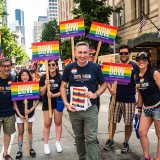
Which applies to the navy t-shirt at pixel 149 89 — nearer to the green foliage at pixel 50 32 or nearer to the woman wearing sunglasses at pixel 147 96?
the woman wearing sunglasses at pixel 147 96

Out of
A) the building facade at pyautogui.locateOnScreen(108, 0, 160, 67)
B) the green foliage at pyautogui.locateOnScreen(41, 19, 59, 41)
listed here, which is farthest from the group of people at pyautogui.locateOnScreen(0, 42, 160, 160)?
the green foliage at pyautogui.locateOnScreen(41, 19, 59, 41)

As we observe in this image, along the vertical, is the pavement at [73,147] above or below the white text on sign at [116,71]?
below

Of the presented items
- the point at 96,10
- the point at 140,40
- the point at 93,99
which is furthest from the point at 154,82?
the point at 96,10

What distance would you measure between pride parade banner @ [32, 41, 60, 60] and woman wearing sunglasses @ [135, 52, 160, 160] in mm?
1814

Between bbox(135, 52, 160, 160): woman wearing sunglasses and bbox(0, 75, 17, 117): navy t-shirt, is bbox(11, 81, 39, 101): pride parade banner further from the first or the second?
bbox(135, 52, 160, 160): woman wearing sunglasses

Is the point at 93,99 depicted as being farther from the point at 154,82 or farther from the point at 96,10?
the point at 96,10

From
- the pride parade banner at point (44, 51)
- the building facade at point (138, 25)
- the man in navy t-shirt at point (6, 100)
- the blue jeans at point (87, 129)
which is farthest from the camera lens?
the building facade at point (138, 25)

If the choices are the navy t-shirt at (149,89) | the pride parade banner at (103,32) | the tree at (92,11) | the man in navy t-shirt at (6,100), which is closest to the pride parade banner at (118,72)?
the navy t-shirt at (149,89)

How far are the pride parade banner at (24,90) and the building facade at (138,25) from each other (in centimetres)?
1380

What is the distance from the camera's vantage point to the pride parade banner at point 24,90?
17.7 ft

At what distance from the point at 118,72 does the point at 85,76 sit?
126 centimetres

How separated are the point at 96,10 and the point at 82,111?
85.7ft

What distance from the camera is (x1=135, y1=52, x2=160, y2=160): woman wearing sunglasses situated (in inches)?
189

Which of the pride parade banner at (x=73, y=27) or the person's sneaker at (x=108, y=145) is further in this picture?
the pride parade banner at (x=73, y=27)
